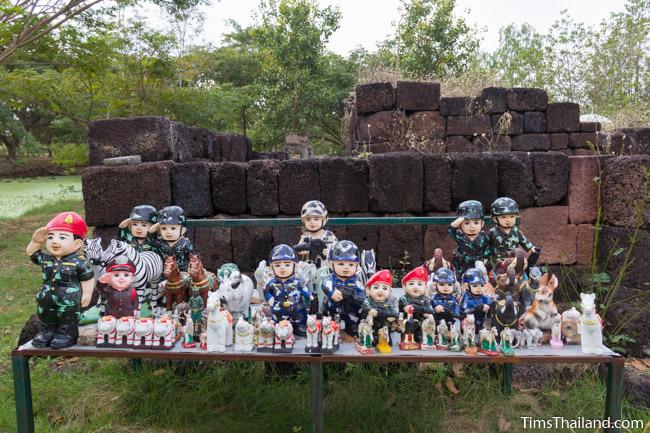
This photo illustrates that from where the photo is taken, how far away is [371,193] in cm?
A: 410

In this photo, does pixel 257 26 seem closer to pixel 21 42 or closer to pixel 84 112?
pixel 84 112

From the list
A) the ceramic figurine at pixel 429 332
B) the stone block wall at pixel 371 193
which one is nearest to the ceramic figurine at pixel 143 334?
the ceramic figurine at pixel 429 332

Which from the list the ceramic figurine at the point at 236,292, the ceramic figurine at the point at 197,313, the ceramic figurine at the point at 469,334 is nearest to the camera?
the ceramic figurine at the point at 469,334

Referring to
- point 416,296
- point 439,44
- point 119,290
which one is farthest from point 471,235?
point 439,44

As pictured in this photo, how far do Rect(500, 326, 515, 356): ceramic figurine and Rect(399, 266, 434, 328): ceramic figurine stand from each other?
0.37 meters

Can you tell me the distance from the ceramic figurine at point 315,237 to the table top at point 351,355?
800 millimetres

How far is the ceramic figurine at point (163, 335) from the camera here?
97.0 inches

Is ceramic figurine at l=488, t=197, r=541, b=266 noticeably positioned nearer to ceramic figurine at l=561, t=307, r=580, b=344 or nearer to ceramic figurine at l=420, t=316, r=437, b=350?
ceramic figurine at l=561, t=307, r=580, b=344

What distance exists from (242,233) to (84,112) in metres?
9.79

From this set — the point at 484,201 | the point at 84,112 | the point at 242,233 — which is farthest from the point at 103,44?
the point at 484,201

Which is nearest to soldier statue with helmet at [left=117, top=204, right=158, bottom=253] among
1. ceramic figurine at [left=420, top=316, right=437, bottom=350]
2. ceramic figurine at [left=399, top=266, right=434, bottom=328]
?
ceramic figurine at [left=399, top=266, right=434, bottom=328]

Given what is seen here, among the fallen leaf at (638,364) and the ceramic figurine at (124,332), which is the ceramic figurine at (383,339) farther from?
the fallen leaf at (638,364)

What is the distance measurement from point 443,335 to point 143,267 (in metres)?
1.82

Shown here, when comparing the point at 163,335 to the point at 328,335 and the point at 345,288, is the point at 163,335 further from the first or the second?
the point at 345,288
